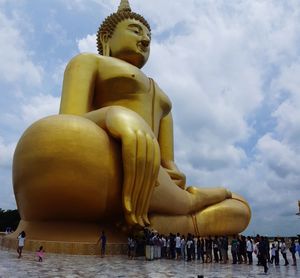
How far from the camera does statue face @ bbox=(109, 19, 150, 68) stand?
15.2m

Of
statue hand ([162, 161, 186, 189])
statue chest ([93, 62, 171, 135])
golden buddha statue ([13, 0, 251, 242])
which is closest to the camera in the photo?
golden buddha statue ([13, 0, 251, 242])

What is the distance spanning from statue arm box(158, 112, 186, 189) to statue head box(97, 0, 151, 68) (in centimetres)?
260

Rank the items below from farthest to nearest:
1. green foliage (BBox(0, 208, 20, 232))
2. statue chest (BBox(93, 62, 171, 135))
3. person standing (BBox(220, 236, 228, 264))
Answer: green foliage (BBox(0, 208, 20, 232))
statue chest (BBox(93, 62, 171, 135))
person standing (BBox(220, 236, 228, 264))

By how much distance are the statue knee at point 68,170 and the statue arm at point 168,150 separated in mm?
4263

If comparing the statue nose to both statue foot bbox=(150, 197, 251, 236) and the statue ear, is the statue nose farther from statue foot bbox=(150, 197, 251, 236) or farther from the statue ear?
statue foot bbox=(150, 197, 251, 236)

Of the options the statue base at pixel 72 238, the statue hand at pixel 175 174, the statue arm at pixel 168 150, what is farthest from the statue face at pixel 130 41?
the statue base at pixel 72 238

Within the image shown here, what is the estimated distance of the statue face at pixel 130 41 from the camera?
15203mm

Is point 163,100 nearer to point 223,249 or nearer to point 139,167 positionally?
point 139,167

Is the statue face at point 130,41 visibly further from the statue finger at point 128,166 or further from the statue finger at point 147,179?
the statue finger at point 128,166

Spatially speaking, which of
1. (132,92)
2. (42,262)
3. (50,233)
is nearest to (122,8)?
(132,92)

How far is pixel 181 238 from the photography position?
10641mm

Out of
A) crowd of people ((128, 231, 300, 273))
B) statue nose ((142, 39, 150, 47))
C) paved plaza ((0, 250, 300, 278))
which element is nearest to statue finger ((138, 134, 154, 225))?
crowd of people ((128, 231, 300, 273))

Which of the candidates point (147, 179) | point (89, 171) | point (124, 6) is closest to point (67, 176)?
point (89, 171)

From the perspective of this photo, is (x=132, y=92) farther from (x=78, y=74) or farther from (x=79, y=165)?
(x=79, y=165)
